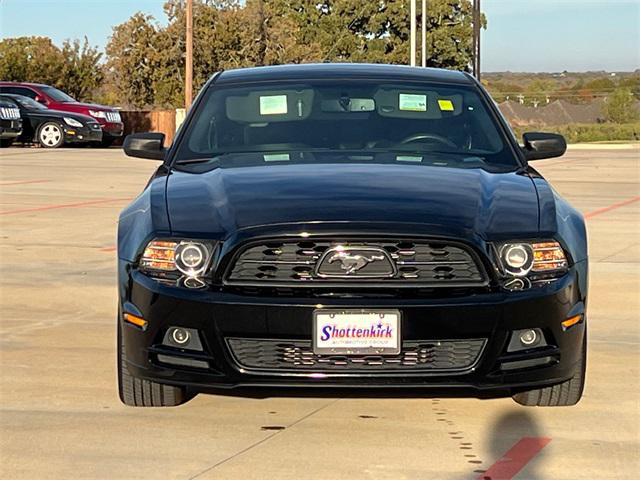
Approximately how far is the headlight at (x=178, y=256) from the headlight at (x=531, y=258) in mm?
1201

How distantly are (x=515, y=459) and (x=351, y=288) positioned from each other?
36.3 inches

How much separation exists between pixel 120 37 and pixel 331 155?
172 ft

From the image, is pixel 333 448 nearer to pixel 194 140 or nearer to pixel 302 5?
pixel 194 140

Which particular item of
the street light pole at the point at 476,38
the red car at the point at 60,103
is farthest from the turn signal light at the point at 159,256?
the street light pole at the point at 476,38

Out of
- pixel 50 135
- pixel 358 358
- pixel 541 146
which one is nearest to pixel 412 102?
pixel 541 146

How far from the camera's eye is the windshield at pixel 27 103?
3170 cm

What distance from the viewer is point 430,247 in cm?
552

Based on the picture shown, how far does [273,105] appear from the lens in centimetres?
716

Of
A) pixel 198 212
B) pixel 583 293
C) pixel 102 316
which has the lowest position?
pixel 102 316

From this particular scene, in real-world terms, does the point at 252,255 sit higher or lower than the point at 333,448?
higher

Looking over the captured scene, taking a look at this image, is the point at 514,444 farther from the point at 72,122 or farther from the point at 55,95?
the point at 55,95

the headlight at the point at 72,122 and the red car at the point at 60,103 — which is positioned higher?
the red car at the point at 60,103

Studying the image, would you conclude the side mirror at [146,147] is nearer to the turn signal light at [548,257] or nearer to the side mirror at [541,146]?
the side mirror at [541,146]

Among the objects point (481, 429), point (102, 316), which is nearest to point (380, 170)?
point (481, 429)
